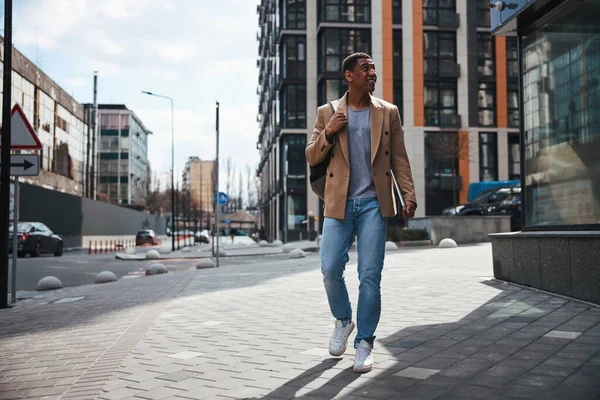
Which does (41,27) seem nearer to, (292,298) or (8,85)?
(8,85)

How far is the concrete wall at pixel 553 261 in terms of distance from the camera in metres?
6.37

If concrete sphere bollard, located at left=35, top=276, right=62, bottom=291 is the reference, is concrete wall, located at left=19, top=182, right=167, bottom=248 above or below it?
above

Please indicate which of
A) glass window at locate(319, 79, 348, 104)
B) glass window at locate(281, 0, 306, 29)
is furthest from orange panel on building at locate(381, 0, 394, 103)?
glass window at locate(281, 0, 306, 29)

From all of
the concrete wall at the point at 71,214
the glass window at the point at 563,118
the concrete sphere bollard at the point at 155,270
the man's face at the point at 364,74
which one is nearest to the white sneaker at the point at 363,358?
the man's face at the point at 364,74

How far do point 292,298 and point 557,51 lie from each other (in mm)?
4439

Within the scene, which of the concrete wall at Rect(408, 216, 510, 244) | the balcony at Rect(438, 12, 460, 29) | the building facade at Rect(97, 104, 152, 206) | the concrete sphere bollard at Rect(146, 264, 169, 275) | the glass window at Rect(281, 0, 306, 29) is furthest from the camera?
the building facade at Rect(97, 104, 152, 206)

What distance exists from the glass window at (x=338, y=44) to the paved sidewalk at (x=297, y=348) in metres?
34.4

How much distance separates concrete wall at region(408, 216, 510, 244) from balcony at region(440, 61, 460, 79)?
67.0 feet

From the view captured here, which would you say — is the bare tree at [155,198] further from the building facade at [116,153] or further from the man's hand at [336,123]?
the man's hand at [336,123]

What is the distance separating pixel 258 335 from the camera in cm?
551

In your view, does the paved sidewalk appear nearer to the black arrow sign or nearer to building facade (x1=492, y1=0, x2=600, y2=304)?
building facade (x1=492, y1=0, x2=600, y2=304)

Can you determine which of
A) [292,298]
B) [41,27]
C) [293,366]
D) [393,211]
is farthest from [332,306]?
[41,27]

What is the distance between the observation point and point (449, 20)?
42.0 metres

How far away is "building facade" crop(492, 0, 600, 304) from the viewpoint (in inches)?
271
